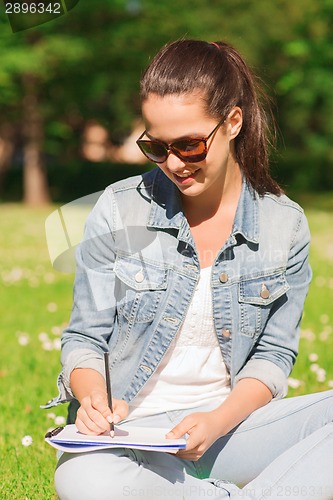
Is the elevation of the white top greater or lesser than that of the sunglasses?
lesser

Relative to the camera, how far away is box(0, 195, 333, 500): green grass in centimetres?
353

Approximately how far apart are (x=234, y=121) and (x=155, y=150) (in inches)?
13.1

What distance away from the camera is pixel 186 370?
298cm

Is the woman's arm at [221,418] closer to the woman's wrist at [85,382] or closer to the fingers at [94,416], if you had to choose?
the fingers at [94,416]

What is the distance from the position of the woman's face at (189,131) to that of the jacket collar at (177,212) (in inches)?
4.2

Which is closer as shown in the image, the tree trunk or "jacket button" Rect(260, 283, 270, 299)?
"jacket button" Rect(260, 283, 270, 299)

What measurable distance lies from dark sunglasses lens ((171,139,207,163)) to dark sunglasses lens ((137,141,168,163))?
46 millimetres

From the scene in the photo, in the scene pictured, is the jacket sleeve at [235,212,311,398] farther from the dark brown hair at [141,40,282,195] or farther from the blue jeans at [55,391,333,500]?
the dark brown hair at [141,40,282,195]

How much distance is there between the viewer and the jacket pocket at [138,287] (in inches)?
117

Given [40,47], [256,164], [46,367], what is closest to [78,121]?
[40,47]

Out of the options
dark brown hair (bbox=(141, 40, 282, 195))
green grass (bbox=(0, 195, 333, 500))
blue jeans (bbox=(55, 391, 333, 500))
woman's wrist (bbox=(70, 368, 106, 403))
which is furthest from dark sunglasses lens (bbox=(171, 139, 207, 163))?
green grass (bbox=(0, 195, 333, 500))

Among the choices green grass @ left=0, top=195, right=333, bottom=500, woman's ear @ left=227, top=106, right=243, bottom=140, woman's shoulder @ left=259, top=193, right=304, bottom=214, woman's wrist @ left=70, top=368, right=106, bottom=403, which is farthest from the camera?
green grass @ left=0, top=195, right=333, bottom=500

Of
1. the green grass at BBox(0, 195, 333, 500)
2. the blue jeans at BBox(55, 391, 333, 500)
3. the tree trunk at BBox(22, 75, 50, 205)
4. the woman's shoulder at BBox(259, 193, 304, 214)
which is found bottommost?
the tree trunk at BBox(22, 75, 50, 205)

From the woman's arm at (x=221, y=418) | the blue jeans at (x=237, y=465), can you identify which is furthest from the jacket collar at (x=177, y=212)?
the blue jeans at (x=237, y=465)
